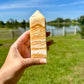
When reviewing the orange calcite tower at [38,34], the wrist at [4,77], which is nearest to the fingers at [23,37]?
the orange calcite tower at [38,34]

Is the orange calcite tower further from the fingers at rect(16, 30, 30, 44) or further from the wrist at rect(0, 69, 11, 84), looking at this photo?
the wrist at rect(0, 69, 11, 84)

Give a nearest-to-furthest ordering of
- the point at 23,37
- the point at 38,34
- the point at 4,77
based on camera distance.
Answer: the point at 4,77 < the point at 38,34 < the point at 23,37

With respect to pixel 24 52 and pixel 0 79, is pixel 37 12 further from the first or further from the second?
pixel 0 79

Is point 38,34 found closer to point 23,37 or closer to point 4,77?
point 23,37

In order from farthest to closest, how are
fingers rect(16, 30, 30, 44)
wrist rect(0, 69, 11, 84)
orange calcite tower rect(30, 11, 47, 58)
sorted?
fingers rect(16, 30, 30, 44) < orange calcite tower rect(30, 11, 47, 58) < wrist rect(0, 69, 11, 84)

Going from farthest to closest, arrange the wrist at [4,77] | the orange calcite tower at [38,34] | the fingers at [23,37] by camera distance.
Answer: the fingers at [23,37], the orange calcite tower at [38,34], the wrist at [4,77]

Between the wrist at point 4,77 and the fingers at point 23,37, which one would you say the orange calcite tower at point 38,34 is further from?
the wrist at point 4,77

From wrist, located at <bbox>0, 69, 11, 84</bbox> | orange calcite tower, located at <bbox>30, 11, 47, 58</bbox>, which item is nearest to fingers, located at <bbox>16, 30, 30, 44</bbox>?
orange calcite tower, located at <bbox>30, 11, 47, 58</bbox>

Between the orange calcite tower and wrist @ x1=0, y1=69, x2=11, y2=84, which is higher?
the orange calcite tower

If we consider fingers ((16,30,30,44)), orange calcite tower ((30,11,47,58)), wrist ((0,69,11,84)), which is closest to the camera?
wrist ((0,69,11,84))

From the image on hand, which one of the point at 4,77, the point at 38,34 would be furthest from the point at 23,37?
the point at 4,77

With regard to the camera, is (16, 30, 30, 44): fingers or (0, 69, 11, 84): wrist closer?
(0, 69, 11, 84): wrist

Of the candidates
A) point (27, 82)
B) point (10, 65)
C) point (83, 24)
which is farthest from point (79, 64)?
point (83, 24)
